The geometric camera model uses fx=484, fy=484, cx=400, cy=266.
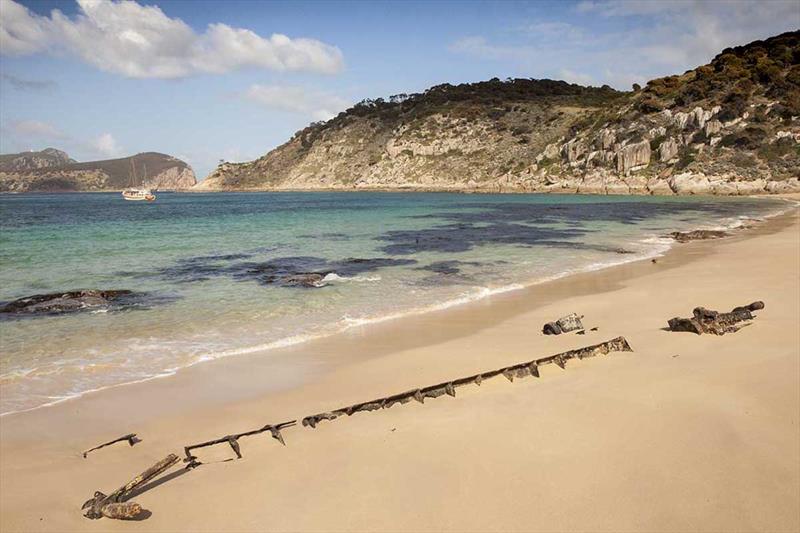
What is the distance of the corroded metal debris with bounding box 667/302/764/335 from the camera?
854 centimetres

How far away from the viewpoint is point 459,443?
5043 mm

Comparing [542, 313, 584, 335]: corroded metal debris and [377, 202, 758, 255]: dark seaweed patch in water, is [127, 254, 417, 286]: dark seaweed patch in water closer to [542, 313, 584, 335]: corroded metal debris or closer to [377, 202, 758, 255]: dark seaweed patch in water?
[377, 202, 758, 255]: dark seaweed patch in water

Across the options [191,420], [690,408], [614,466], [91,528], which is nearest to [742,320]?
[690,408]

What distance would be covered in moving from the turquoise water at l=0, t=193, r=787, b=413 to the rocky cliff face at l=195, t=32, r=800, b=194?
42462mm

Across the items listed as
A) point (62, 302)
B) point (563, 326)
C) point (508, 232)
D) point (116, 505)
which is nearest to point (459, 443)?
point (116, 505)

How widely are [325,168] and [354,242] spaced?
119700 mm

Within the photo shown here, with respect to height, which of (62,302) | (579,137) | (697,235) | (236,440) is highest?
(579,137)

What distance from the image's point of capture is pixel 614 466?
14.7 feet

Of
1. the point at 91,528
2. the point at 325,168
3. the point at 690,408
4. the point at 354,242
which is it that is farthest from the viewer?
Result: the point at 325,168

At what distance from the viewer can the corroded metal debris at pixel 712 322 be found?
8.54 metres

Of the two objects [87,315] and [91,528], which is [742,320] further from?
[87,315]

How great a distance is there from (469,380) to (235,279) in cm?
1133

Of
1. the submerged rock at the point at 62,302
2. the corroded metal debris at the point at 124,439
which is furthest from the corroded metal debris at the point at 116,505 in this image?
the submerged rock at the point at 62,302

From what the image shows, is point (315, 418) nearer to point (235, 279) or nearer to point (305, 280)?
point (305, 280)
